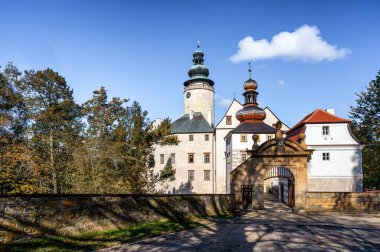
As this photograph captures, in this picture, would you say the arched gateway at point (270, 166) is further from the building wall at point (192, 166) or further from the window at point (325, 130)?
the building wall at point (192, 166)

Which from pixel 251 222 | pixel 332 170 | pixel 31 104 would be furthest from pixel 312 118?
pixel 31 104

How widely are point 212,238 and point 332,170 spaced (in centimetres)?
1764

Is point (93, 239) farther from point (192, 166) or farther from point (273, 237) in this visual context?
point (192, 166)

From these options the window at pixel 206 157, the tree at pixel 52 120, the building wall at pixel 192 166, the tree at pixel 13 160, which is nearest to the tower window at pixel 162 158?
the building wall at pixel 192 166

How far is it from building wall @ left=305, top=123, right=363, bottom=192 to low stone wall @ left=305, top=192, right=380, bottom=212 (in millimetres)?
6638

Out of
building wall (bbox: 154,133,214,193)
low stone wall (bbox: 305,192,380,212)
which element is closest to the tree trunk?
low stone wall (bbox: 305,192,380,212)

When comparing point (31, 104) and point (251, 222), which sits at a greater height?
point (31, 104)

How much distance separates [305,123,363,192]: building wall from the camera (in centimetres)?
2464

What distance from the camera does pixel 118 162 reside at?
2333 cm

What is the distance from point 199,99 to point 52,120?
94.3 feet

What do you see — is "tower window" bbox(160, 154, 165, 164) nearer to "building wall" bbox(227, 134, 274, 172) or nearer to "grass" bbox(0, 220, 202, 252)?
"building wall" bbox(227, 134, 274, 172)

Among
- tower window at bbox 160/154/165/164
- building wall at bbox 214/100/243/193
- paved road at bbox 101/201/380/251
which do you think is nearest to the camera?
paved road at bbox 101/201/380/251

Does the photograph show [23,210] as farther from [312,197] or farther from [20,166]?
[312,197]

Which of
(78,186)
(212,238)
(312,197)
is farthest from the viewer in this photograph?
(78,186)
